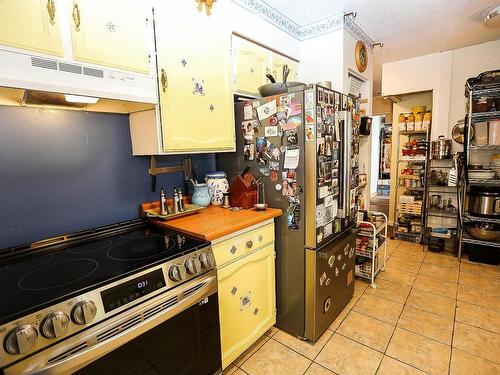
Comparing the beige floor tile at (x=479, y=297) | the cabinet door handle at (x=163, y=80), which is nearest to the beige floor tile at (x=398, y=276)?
the beige floor tile at (x=479, y=297)

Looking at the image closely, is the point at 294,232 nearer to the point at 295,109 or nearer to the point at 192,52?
the point at 295,109

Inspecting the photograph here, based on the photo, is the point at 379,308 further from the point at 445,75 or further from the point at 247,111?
the point at 445,75

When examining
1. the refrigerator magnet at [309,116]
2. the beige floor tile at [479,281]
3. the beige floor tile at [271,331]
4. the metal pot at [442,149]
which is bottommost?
the beige floor tile at [271,331]

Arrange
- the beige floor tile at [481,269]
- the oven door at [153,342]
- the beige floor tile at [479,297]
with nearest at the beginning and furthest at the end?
Result: 1. the oven door at [153,342]
2. the beige floor tile at [479,297]
3. the beige floor tile at [481,269]

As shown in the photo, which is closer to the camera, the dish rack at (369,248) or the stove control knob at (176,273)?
the stove control knob at (176,273)

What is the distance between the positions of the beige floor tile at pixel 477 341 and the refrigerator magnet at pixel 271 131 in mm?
1871

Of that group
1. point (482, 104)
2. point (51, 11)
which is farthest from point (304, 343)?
point (482, 104)

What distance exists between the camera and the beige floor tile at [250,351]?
170 cm

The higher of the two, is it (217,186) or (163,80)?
(163,80)

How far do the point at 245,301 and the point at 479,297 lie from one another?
2186 mm

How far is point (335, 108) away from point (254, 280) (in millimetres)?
1255

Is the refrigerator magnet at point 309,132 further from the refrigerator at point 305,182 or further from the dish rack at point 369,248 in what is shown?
the dish rack at point 369,248

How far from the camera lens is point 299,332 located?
1860 millimetres

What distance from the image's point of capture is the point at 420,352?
1720 millimetres
